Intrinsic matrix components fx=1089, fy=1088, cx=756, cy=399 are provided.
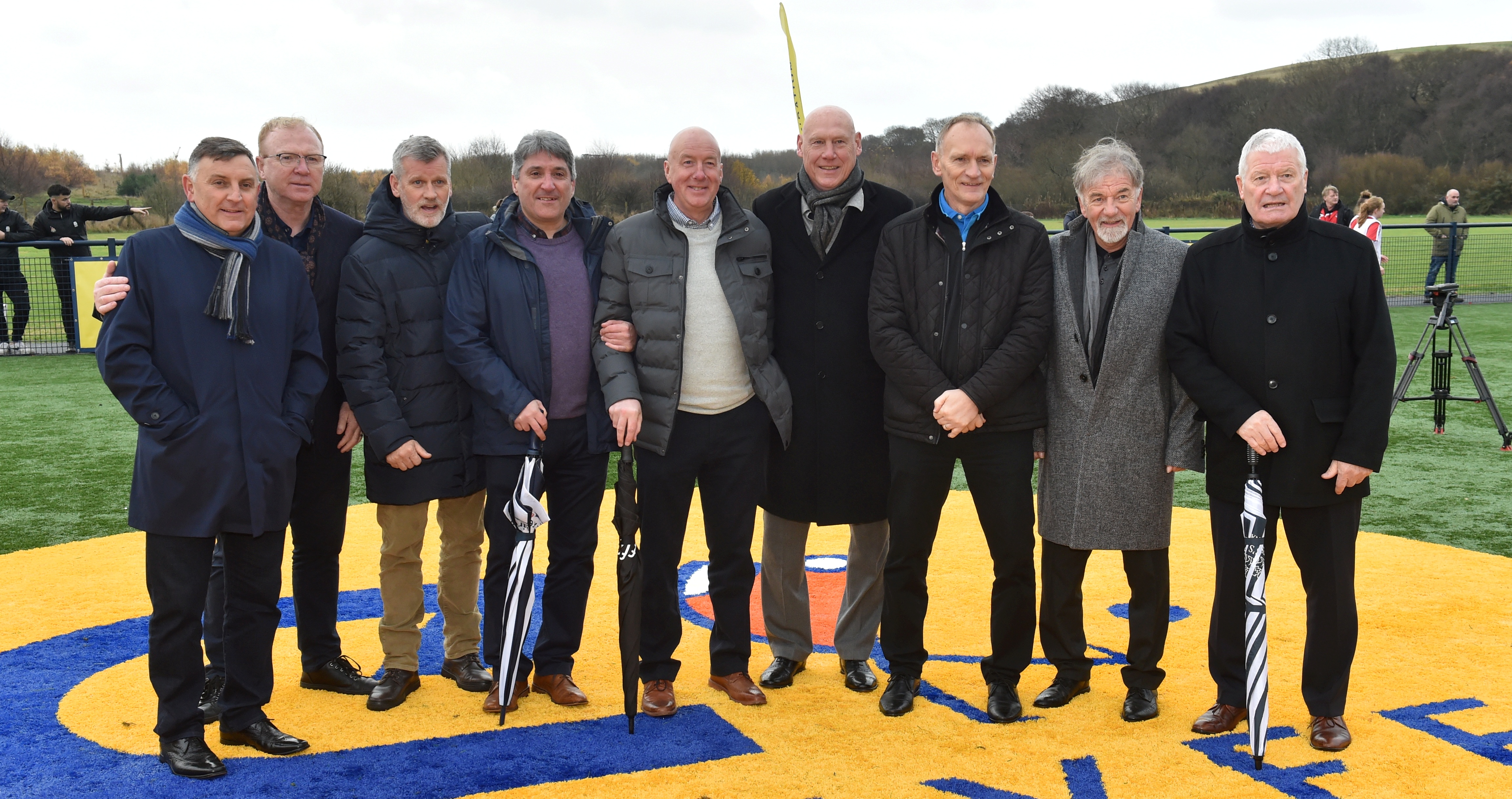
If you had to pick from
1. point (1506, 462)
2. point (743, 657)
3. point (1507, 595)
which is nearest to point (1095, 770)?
point (743, 657)

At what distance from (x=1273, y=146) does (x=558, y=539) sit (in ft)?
8.70

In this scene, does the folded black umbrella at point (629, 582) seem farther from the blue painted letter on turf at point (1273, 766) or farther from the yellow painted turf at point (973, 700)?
the blue painted letter on turf at point (1273, 766)

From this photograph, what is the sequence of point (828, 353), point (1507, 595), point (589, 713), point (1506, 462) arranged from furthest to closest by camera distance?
point (1506, 462) < point (1507, 595) < point (828, 353) < point (589, 713)

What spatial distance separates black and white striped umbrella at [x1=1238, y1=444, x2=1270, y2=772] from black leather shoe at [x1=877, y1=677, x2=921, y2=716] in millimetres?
1055

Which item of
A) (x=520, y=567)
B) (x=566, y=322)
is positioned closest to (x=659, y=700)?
(x=520, y=567)

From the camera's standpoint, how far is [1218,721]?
3430mm

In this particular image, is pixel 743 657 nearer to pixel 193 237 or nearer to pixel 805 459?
pixel 805 459

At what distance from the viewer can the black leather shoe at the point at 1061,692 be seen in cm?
370

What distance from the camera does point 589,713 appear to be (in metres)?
3.69

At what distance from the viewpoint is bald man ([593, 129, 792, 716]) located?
12.2 feet

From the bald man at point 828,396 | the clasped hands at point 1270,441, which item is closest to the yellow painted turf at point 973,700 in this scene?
the bald man at point 828,396

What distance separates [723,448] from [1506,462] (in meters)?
6.18

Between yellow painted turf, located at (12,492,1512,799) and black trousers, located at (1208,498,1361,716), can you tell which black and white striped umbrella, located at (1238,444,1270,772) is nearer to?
black trousers, located at (1208,498,1361,716)

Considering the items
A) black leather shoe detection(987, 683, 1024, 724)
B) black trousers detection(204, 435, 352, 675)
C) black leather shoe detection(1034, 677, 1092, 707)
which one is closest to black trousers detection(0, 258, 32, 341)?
black trousers detection(204, 435, 352, 675)
